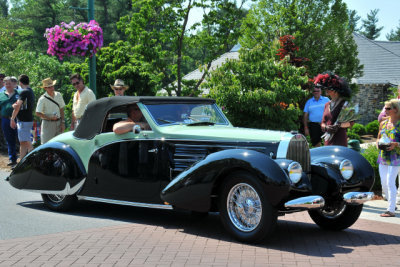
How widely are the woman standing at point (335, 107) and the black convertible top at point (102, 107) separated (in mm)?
1861

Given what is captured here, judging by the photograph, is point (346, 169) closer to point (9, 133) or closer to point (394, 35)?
point (9, 133)

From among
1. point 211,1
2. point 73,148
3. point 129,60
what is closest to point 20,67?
point 129,60

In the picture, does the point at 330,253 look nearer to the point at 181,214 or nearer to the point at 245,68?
the point at 181,214

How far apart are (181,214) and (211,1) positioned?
1060 centimetres

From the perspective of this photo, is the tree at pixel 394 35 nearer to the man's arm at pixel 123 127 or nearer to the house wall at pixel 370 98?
the house wall at pixel 370 98

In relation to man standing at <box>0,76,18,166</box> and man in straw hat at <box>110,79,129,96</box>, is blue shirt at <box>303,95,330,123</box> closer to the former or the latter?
man in straw hat at <box>110,79,129,96</box>

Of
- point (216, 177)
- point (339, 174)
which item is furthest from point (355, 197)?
point (216, 177)

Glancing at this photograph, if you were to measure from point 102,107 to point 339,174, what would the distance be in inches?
137

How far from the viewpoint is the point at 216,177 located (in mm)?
5961

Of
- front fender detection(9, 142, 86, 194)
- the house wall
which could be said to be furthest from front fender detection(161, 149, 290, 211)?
the house wall

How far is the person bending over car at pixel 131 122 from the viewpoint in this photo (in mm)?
7035

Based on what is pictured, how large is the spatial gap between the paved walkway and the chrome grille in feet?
2.81

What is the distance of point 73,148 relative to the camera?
7.66m

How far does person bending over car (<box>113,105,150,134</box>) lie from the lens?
7035 mm
